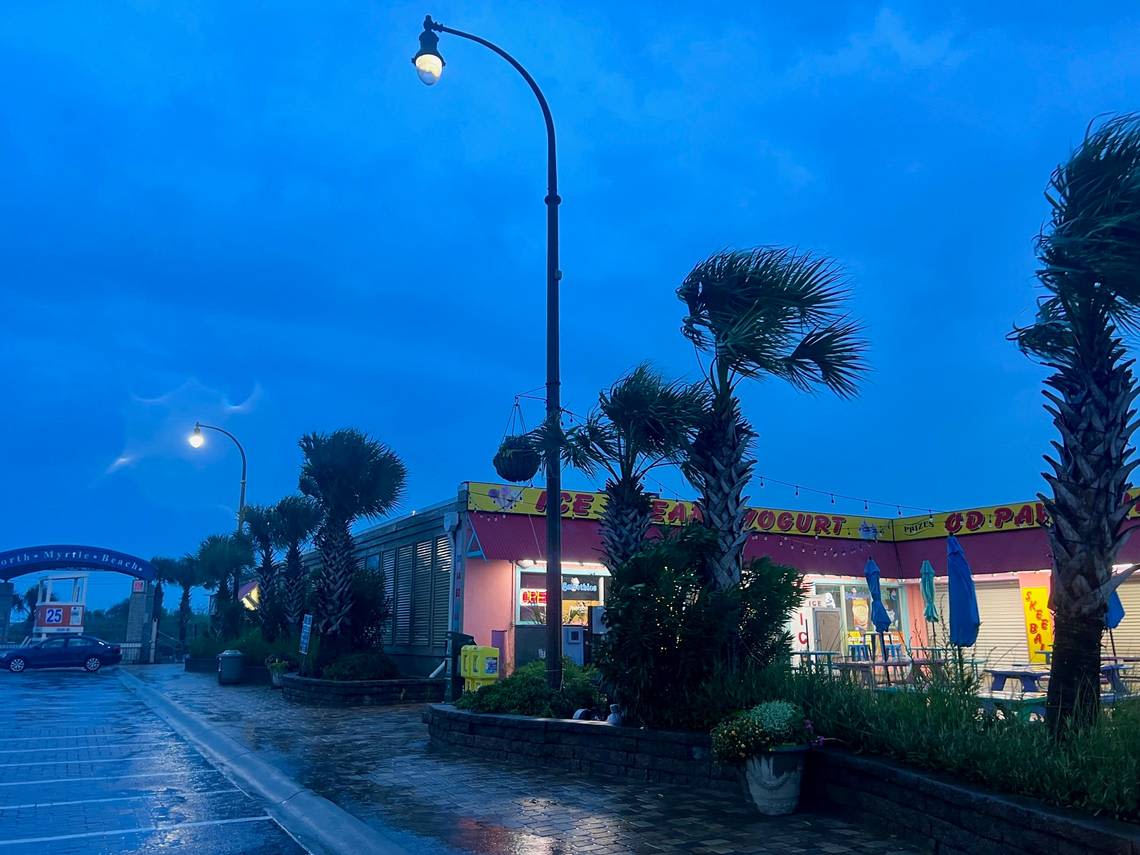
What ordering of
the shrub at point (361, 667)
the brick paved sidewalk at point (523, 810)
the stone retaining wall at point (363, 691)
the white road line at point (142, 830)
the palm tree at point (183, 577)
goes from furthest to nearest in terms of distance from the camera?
the palm tree at point (183, 577) → the shrub at point (361, 667) → the stone retaining wall at point (363, 691) → the white road line at point (142, 830) → the brick paved sidewalk at point (523, 810)

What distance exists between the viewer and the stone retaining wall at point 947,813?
194 inches

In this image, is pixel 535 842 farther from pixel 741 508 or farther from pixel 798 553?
pixel 798 553

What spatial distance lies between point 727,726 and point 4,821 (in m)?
6.64

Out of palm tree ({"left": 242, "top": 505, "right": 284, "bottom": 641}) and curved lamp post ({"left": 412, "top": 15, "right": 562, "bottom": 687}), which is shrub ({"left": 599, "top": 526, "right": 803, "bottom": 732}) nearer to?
curved lamp post ({"left": 412, "top": 15, "right": 562, "bottom": 687})

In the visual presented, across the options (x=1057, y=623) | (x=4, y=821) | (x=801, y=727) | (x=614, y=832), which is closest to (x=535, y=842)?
(x=614, y=832)

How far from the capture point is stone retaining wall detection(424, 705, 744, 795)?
8.50m

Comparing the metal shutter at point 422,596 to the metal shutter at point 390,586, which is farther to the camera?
the metal shutter at point 390,586

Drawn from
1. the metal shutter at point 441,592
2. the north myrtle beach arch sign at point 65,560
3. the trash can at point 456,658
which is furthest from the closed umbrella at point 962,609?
the north myrtle beach arch sign at point 65,560

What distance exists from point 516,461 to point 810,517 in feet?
45.6

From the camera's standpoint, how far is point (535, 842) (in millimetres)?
6543

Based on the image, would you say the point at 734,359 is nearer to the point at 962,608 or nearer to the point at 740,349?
the point at 740,349

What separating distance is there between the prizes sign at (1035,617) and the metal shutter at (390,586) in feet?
56.5

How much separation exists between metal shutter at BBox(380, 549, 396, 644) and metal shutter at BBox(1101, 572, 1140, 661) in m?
18.4

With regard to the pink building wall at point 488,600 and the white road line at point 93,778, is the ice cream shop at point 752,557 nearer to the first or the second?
the pink building wall at point 488,600
